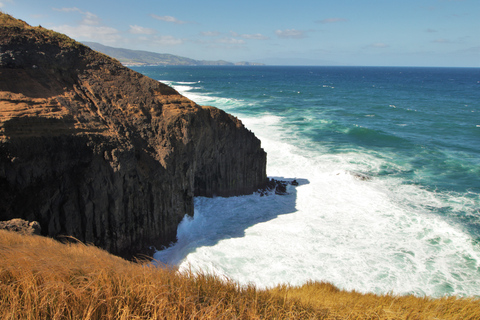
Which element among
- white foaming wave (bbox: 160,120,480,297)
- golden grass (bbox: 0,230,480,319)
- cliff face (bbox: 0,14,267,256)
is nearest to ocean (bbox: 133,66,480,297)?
white foaming wave (bbox: 160,120,480,297)

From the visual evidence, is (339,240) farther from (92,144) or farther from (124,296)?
(124,296)

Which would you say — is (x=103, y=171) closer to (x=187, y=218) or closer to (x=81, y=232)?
(x=81, y=232)

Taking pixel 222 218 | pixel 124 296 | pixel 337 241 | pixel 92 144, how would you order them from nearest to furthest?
1. pixel 124 296
2. pixel 92 144
3. pixel 337 241
4. pixel 222 218

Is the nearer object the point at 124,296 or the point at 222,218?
the point at 124,296

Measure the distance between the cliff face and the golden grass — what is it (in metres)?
5.30

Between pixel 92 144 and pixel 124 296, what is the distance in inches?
349

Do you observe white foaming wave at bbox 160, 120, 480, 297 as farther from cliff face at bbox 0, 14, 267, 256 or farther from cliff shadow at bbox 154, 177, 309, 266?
cliff face at bbox 0, 14, 267, 256

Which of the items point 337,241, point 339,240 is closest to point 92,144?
point 337,241

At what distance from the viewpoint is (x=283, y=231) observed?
1568cm

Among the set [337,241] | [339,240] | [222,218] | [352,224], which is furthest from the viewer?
[222,218]

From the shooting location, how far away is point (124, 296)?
192 inches

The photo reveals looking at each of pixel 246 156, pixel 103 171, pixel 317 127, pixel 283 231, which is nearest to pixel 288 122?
pixel 317 127

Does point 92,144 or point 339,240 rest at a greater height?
point 92,144

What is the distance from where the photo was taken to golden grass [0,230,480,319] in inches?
182
